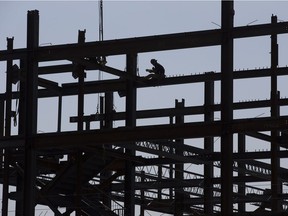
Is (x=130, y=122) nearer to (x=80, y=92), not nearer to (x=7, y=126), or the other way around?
(x=80, y=92)

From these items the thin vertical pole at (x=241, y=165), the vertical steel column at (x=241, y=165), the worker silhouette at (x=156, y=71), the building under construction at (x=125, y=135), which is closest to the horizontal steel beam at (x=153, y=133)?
the building under construction at (x=125, y=135)

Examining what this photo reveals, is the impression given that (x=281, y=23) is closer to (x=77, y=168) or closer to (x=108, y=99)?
(x=77, y=168)

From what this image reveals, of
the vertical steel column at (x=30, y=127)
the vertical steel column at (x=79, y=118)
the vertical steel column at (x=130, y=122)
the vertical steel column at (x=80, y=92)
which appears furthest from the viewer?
the vertical steel column at (x=130, y=122)

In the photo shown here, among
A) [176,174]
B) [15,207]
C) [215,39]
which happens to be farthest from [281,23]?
[176,174]

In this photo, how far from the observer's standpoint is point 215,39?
1083 inches

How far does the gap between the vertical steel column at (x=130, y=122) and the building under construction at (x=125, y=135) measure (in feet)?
0.11

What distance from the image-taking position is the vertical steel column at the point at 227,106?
2669cm

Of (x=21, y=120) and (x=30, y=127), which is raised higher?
(x=21, y=120)

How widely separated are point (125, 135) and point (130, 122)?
217 inches

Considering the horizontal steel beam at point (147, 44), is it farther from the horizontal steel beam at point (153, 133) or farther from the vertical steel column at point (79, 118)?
the horizontal steel beam at point (153, 133)

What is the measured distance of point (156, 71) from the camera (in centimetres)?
3512

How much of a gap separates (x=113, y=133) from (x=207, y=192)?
11617 millimetres

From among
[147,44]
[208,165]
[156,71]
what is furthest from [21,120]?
[208,165]

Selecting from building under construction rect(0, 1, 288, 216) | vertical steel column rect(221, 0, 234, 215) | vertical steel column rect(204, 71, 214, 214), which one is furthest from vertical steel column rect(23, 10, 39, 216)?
vertical steel column rect(204, 71, 214, 214)
